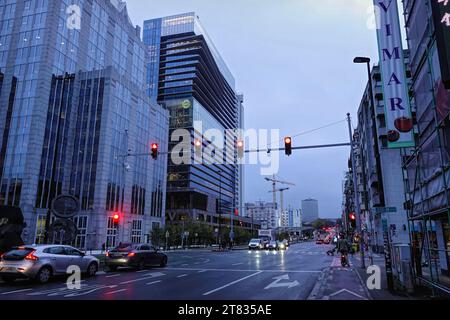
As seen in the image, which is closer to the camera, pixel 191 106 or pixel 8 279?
pixel 8 279

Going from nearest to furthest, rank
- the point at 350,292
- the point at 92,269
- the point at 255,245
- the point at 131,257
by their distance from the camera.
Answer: the point at 350,292 < the point at 92,269 < the point at 131,257 < the point at 255,245

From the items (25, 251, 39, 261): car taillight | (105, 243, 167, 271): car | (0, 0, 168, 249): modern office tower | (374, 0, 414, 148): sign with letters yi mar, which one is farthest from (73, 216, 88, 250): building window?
(374, 0, 414, 148): sign with letters yi mar

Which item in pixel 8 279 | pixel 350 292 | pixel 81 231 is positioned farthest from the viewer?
pixel 81 231

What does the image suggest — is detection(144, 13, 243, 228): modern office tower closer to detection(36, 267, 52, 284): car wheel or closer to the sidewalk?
detection(36, 267, 52, 284): car wheel

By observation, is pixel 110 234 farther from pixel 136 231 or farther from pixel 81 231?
pixel 136 231

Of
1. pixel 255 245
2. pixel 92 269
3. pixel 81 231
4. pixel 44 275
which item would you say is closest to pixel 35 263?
pixel 44 275

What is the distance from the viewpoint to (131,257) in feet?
63.3

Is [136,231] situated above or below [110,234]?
above

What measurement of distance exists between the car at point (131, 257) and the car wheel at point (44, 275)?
5.36m

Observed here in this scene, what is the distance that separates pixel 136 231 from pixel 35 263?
187ft

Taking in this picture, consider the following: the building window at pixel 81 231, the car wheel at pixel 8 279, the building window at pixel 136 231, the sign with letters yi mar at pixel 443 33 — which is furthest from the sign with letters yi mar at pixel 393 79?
the building window at pixel 136 231

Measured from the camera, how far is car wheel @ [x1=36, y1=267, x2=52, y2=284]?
13314 mm

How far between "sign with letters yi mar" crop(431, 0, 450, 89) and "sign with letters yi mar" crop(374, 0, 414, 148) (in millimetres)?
5445
